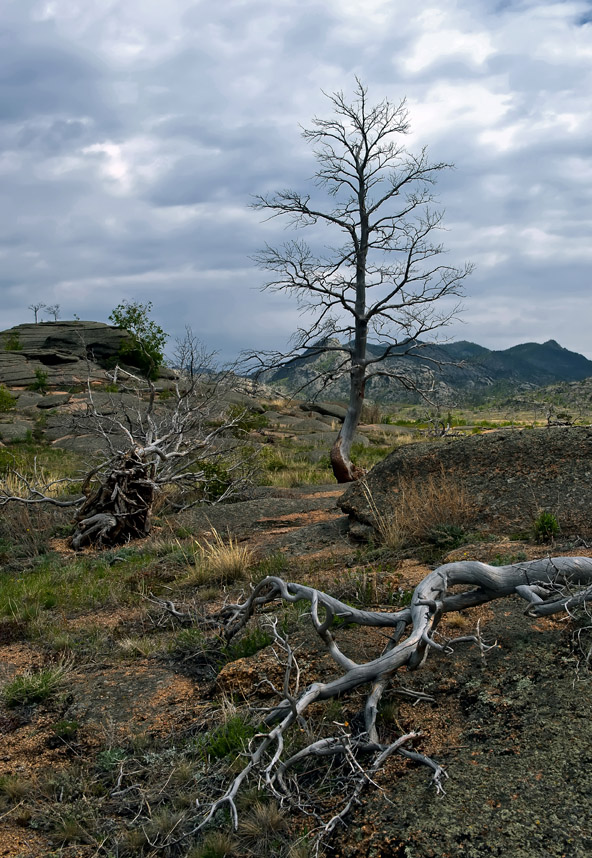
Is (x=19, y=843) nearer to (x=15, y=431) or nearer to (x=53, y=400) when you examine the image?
(x=15, y=431)

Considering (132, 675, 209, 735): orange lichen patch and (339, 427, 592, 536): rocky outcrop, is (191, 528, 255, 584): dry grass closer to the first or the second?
(339, 427, 592, 536): rocky outcrop

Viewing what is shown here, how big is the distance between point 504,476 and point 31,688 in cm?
550

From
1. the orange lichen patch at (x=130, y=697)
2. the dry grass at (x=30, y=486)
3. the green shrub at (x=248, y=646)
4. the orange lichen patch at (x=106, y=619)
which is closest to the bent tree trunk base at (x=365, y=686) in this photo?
the green shrub at (x=248, y=646)

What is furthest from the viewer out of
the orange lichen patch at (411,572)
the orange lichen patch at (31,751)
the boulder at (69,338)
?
the boulder at (69,338)

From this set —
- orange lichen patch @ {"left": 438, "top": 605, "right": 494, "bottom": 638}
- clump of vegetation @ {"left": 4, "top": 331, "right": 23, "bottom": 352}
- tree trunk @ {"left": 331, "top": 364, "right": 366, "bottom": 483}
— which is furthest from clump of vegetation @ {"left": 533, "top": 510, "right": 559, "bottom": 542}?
clump of vegetation @ {"left": 4, "top": 331, "right": 23, "bottom": 352}

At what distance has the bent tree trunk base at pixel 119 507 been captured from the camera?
10.2 m

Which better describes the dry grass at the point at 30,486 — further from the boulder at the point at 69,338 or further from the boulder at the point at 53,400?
the boulder at the point at 69,338

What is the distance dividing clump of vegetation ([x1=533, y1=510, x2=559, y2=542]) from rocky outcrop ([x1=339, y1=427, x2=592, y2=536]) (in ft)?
0.76

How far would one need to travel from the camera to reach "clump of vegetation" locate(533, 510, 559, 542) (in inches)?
245

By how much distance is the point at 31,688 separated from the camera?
4.55 meters

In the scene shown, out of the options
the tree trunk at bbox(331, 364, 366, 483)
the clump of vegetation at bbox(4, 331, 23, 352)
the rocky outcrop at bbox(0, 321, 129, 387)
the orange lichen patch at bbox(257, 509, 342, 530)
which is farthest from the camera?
the clump of vegetation at bbox(4, 331, 23, 352)

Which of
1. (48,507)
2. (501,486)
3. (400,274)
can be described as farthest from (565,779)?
(400,274)

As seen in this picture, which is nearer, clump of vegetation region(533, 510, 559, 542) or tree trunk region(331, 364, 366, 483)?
clump of vegetation region(533, 510, 559, 542)

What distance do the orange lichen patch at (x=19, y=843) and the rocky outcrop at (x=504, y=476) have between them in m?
5.12
